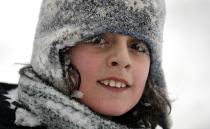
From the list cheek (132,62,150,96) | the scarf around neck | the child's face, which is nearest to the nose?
the child's face

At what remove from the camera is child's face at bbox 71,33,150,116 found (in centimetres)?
248

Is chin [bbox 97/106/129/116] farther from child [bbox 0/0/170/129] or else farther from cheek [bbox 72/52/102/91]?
cheek [bbox 72/52/102/91]

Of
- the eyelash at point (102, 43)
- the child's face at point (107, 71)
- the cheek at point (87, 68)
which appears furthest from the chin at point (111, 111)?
the eyelash at point (102, 43)

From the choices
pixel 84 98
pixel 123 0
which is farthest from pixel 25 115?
pixel 123 0

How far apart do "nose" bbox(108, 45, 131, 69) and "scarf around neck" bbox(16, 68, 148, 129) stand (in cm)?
22

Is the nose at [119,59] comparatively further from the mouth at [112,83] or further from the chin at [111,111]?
the chin at [111,111]

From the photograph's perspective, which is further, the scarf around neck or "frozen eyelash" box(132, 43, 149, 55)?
"frozen eyelash" box(132, 43, 149, 55)

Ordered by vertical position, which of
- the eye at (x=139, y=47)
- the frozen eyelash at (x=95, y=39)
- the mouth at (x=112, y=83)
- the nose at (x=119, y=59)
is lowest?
the mouth at (x=112, y=83)

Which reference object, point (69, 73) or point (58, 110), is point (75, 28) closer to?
point (69, 73)

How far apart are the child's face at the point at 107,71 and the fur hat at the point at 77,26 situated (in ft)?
0.15

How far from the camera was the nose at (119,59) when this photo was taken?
2461 millimetres

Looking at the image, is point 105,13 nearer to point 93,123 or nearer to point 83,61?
point 83,61

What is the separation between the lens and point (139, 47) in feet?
8.54

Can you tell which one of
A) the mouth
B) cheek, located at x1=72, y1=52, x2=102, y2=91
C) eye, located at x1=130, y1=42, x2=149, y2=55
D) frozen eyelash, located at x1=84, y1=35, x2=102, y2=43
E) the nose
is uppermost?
frozen eyelash, located at x1=84, y1=35, x2=102, y2=43
